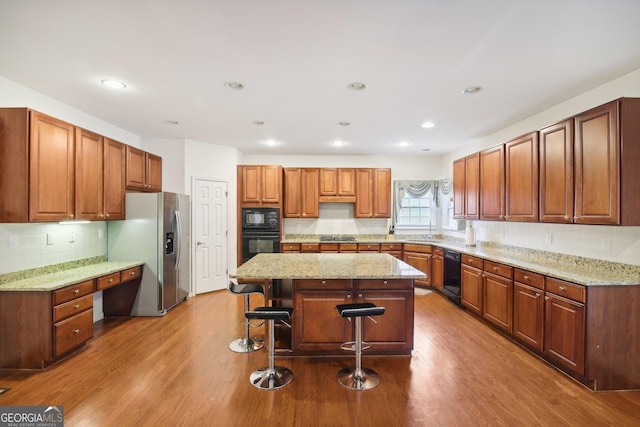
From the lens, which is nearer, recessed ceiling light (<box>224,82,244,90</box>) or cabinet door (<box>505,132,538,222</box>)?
recessed ceiling light (<box>224,82,244,90</box>)

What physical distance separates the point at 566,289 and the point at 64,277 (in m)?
4.77

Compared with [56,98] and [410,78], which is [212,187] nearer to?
[56,98]

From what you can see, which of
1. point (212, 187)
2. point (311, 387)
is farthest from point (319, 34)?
point (212, 187)

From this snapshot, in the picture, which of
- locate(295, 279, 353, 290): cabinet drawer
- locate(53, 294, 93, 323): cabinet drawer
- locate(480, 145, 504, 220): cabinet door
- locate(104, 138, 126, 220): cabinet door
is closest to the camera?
locate(53, 294, 93, 323): cabinet drawer

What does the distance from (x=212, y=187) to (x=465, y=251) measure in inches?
170

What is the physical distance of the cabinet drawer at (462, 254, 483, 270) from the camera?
3834 millimetres

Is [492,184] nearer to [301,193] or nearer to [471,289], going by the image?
[471,289]

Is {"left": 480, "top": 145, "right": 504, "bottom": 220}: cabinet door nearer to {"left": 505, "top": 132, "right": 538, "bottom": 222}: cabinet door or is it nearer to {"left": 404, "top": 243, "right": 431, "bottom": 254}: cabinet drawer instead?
{"left": 505, "top": 132, "right": 538, "bottom": 222}: cabinet door

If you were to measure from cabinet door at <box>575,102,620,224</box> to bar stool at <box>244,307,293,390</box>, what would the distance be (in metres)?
2.78

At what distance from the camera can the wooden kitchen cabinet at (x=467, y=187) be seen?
14.1 ft

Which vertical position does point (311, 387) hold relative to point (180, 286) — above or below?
below

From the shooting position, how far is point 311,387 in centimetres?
240

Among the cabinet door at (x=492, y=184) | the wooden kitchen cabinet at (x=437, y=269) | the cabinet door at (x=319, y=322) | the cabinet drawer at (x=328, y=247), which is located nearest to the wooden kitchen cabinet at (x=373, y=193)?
the cabinet drawer at (x=328, y=247)

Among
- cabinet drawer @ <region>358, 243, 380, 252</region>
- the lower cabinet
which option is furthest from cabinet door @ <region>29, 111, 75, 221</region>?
cabinet drawer @ <region>358, 243, 380, 252</region>
